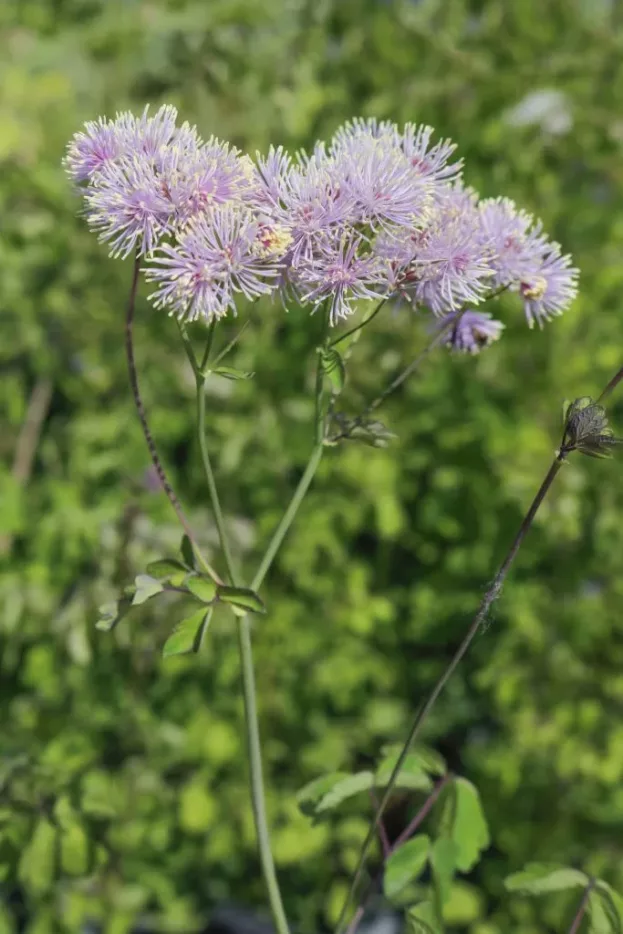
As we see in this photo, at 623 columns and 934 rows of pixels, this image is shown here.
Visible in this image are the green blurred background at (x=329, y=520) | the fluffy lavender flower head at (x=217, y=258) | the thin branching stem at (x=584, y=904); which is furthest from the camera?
the green blurred background at (x=329, y=520)

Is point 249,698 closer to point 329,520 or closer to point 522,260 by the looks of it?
point 522,260

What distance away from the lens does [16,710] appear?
2471 mm

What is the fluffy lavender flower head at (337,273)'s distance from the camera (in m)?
0.92

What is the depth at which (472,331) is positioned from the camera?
3.94 feet

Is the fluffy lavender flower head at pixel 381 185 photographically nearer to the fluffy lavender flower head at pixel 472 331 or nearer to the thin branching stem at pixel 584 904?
the fluffy lavender flower head at pixel 472 331

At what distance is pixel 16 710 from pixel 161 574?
155 centimetres

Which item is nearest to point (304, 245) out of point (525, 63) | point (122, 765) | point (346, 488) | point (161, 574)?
point (161, 574)

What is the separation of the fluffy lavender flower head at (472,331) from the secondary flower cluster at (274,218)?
6.7 inches

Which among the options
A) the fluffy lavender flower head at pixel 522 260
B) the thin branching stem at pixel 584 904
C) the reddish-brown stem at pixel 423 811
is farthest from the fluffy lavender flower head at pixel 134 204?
the thin branching stem at pixel 584 904

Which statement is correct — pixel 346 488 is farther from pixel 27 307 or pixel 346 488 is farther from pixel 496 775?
pixel 27 307

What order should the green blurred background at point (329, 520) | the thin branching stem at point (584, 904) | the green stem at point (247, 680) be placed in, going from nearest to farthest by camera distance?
the green stem at point (247, 680) < the thin branching stem at point (584, 904) < the green blurred background at point (329, 520)

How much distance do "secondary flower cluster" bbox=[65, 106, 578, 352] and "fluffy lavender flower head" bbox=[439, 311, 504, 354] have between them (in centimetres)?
17

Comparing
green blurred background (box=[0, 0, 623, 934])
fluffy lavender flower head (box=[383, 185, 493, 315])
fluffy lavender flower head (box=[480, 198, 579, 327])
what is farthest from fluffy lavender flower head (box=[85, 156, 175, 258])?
green blurred background (box=[0, 0, 623, 934])

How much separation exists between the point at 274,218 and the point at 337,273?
0.08 m
